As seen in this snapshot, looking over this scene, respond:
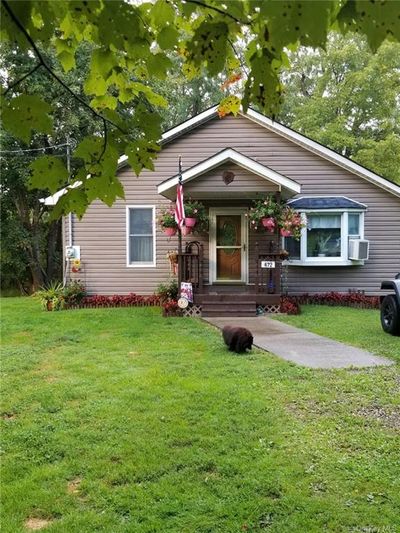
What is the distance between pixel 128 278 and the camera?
1339 cm

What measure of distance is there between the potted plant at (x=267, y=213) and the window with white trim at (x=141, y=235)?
3448 millimetres

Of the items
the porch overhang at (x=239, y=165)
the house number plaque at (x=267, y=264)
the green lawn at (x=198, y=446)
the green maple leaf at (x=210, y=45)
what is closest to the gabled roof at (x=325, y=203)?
the porch overhang at (x=239, y=165)

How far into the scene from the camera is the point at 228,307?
10.9m

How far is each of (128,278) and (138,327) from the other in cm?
435

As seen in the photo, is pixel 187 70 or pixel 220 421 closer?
pixel 187 70

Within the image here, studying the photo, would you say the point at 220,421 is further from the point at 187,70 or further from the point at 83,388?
the point at 187,70

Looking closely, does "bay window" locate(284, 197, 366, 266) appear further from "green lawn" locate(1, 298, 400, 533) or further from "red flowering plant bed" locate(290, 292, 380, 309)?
"green lawn" locate(1, 298, 400, 533)

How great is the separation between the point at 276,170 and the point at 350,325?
224 inches

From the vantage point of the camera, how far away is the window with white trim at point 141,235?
13375 millimetres

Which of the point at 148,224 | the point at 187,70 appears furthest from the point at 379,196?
the point at 187,70

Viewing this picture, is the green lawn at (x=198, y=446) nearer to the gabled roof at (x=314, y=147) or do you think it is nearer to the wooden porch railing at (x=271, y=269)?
the wooden porch railing at (x=271, y=269)

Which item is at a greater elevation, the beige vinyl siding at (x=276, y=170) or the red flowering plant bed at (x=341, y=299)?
the beige vinyl siding at (x=276, y=170)

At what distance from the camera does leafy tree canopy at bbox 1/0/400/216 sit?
1.15m

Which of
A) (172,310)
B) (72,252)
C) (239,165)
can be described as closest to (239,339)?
(172,310)
